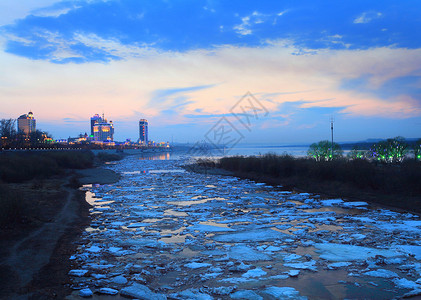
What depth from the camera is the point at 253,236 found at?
8.49 metres

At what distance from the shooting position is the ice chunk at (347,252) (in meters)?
6.62

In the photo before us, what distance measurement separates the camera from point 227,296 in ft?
16.0

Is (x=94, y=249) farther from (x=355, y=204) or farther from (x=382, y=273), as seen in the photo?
(x=355, y=204)

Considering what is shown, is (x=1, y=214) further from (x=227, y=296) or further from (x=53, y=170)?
(x=53, y=170)

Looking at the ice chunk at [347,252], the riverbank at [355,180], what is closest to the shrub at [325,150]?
the riverbank at [355,180]

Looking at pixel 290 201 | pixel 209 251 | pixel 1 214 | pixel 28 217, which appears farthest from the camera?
pixel 290 201

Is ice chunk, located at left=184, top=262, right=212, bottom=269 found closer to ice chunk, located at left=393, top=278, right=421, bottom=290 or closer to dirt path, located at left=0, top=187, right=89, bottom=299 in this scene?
dirt path, located at left=0, top=187, right=89, bottom=299

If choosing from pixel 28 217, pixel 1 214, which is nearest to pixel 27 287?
pixel 1 214

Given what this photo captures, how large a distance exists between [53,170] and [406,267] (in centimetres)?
2826

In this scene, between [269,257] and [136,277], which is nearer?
[136,277]

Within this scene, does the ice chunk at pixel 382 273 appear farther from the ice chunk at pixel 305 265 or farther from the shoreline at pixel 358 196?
the shoreline at pixel 358 196

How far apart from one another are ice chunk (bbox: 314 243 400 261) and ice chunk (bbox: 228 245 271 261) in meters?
1.32

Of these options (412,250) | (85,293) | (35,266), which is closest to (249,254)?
→ (85,293)

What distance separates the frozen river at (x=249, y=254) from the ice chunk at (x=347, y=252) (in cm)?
2
